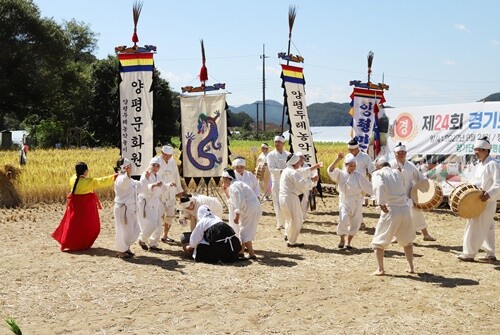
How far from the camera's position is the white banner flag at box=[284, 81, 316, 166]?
535 inches

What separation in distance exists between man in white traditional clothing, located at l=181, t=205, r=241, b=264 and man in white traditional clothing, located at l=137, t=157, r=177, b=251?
948 mm

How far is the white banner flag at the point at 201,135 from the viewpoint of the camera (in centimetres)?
1311

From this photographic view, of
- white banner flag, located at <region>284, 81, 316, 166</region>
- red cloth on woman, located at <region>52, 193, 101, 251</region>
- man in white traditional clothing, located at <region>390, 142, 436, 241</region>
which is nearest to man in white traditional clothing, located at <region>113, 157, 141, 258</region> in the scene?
red cloth on woman, located at <region>52, 193, 101, 251</region>

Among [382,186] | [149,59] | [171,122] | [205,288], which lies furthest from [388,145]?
[171,122]

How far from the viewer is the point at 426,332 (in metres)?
5.39

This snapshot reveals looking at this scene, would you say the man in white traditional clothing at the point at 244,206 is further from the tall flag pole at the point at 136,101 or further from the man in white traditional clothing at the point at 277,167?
the tall flag pole at the point at 136,101

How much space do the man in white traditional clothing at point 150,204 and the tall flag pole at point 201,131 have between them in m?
4.00

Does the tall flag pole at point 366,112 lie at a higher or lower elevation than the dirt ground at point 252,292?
higher

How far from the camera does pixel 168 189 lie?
9695 millimetres

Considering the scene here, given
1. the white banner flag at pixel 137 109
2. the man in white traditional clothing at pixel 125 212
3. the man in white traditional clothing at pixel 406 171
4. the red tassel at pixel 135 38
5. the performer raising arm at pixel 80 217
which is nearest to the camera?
the man in white traditional clothing at pixel 125 212

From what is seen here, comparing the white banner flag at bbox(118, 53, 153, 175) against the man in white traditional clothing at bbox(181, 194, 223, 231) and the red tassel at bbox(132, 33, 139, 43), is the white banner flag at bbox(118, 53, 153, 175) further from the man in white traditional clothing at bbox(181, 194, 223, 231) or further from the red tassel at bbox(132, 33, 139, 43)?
the man in white traditional clothing at bbox(181, 194, 223, 231)

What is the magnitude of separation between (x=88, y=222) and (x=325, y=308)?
14.6ft

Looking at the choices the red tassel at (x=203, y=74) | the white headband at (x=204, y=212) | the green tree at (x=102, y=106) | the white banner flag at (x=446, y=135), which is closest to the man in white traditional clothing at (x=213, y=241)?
the white headband at (x=204, y=212)

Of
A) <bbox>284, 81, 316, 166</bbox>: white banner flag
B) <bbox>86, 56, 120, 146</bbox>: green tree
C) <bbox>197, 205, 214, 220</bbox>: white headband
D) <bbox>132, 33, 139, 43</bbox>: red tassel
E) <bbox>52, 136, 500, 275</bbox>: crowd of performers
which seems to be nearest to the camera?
<bbox>52, 136, 500, 275</bbox>: crowd of performers
